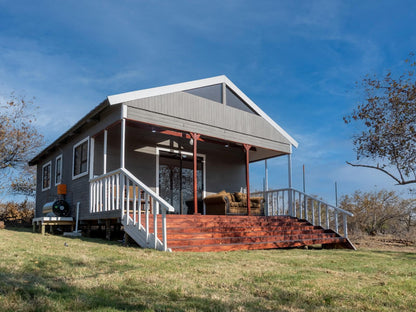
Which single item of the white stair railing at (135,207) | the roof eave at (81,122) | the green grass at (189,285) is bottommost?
the green grass at (189,285)

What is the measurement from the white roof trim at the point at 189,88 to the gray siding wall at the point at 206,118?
0.40 feet

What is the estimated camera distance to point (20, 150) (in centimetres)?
1875

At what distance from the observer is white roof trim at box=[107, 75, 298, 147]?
863 centimetres

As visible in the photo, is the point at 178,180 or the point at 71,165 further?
the point at 178,180

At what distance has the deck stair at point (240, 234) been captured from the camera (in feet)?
22.3

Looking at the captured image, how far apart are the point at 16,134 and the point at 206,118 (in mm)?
12188

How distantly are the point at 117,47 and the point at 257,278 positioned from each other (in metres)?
9.76

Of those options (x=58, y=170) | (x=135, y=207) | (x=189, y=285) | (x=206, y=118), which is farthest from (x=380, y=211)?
(x=189, y=285)

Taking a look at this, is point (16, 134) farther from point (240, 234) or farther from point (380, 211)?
point (380, 211)

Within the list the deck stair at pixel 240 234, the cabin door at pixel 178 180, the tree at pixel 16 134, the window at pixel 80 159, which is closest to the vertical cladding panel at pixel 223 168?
the cabin door at pixel 178 180

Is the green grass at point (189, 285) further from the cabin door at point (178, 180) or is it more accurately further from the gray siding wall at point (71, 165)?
the cabin door at point (178, 180)

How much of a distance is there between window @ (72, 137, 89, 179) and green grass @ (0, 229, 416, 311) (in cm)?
589

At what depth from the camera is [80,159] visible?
11.0 meters

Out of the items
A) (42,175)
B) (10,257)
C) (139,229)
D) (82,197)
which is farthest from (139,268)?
(42,175)
